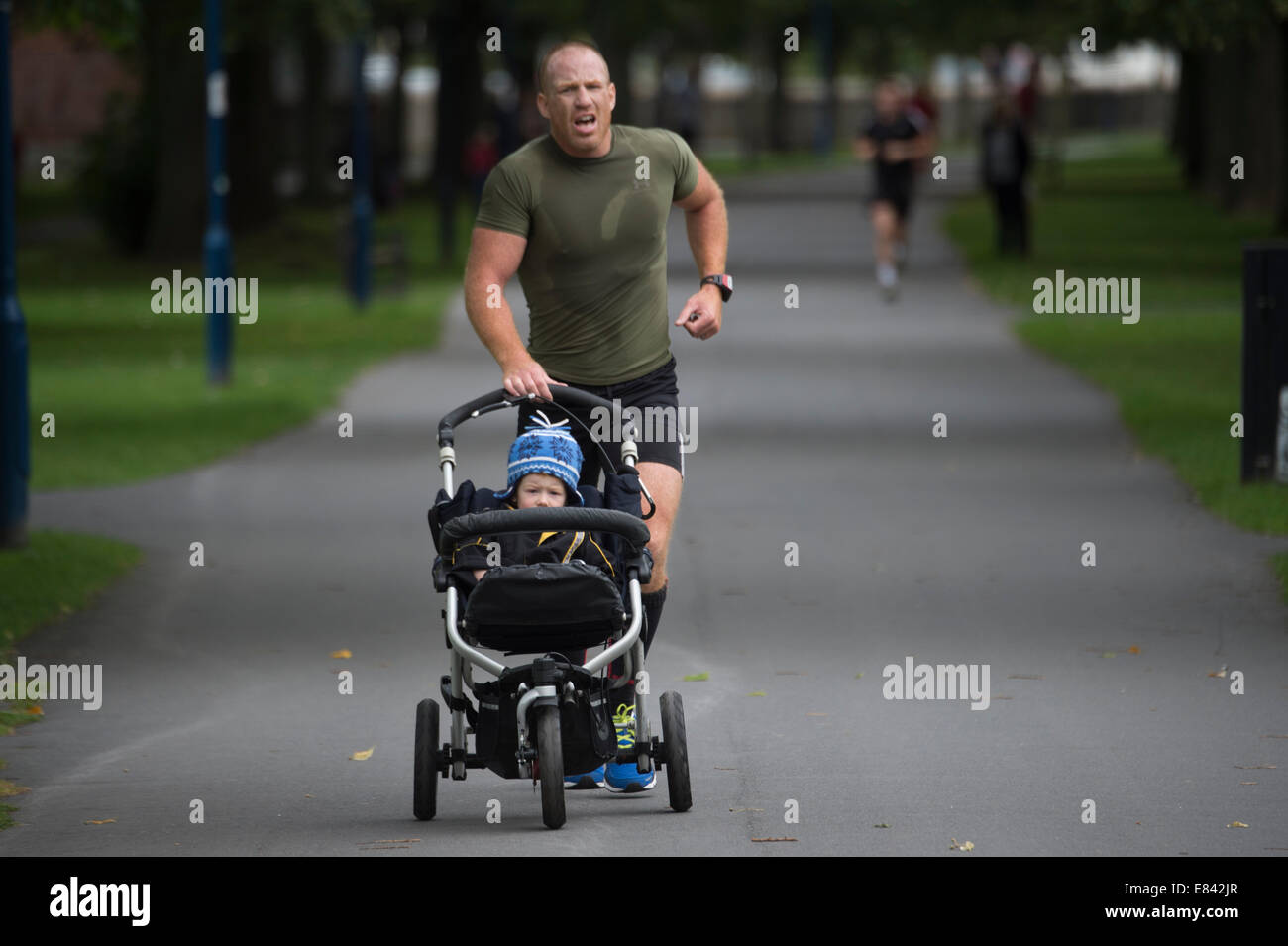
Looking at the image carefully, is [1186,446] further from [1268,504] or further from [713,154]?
[713,154]

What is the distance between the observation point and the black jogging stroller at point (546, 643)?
20.7ft

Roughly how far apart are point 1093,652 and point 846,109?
3635 inches

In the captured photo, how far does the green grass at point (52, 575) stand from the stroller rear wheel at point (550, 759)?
11.3ft

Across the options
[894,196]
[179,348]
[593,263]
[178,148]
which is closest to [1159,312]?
[894,196]

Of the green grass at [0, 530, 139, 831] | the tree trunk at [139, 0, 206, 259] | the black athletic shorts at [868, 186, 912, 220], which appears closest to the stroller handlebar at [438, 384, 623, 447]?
the green grass at [0, 530, 139, 831]

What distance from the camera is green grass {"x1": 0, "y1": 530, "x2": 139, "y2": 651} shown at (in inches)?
389

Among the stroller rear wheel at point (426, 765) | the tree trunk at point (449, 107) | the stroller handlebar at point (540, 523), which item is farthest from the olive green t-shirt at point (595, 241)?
the tree trunk at point (449, 107)

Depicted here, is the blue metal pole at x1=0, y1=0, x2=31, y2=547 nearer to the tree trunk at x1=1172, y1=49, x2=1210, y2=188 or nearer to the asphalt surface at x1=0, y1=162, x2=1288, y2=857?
the asphalt surface at x1=0, y1=162, x2=1288, y2=857

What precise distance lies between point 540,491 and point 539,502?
0.10ft

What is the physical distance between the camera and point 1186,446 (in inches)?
580

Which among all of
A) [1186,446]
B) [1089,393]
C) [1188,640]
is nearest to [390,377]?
[1089,393]

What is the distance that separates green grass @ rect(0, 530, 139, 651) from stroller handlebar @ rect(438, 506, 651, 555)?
339cm

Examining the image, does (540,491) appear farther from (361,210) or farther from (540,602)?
(361,210)

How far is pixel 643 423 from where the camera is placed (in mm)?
7129
